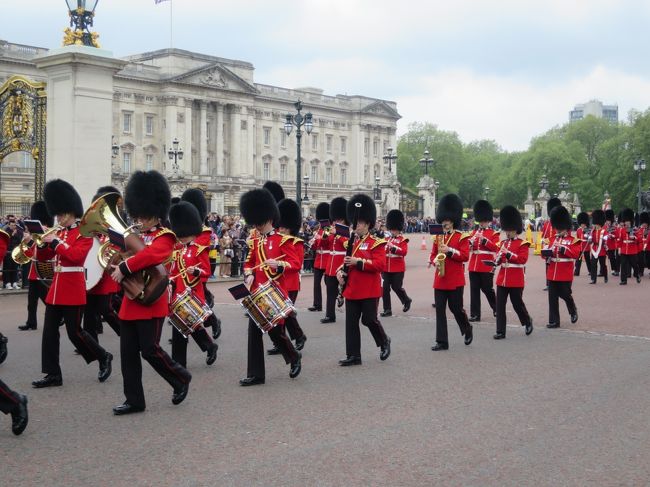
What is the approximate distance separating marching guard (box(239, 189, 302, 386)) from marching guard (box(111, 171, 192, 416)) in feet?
3.54

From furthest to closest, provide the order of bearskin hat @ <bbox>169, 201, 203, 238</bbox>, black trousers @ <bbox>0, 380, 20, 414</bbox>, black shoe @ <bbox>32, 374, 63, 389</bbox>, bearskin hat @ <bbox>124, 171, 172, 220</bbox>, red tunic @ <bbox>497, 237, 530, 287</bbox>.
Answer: red tunic @ <bbox>497, 237, 530, 287</bbox> < bearskin hat @ <bbox>169, 201, 203, 238</bbox> < black shoe @ <bbox>32, 374, 63, 389</bbox> < bearskin hat @ <bbox>124, 171, 172, 220</bbox> < black trousers @ <bbox>0, 380, 20, 414</bbox>

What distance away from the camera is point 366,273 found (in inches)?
372

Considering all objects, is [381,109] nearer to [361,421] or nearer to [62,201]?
[62,201]

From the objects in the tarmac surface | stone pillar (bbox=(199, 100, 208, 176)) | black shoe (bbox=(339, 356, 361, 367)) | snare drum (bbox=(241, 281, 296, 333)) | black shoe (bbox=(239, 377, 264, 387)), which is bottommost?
the tarmac surface

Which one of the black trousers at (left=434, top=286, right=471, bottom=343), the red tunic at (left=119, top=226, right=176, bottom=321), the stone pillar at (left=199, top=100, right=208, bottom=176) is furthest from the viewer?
the stone pillar at (left=199, top=100, right=208, bottom=176)

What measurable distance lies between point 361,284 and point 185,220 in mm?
2029

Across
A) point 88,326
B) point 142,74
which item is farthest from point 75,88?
point 142,74

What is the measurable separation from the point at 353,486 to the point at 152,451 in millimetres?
1513

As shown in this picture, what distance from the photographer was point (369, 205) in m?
Answer: 9.73

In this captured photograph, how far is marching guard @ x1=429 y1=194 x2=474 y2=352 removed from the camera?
34.1ft

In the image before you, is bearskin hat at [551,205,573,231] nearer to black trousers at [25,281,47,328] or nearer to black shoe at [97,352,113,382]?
black trousers at [25,281,47,328]

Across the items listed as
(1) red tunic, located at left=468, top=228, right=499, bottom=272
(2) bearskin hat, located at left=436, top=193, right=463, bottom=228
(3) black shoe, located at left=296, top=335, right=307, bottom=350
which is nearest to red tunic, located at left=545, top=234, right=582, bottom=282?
(1) red tunic, located at left=468, top=228, right=499, bottom=272

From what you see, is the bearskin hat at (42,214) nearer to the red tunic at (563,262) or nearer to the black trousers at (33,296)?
the black trousers at (33,296)

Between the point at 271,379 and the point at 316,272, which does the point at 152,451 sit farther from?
A: the point at 316,272
